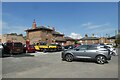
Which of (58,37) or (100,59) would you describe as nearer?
(100,59)

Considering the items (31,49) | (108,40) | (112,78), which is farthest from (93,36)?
(112,78)

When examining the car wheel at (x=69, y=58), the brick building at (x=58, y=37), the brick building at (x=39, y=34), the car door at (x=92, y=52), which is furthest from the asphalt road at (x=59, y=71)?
the brick building at (x=58, y=37)

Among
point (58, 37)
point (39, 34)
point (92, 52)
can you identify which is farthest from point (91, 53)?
point (58, 37)

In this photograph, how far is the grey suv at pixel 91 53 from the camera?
13.7 m

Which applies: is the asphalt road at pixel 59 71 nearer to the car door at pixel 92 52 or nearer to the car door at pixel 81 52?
the car door at pixel 92 52

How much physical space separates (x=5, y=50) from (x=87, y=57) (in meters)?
13.2

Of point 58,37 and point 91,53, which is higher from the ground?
point 58,37

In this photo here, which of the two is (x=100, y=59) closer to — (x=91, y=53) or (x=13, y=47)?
(x=91, y=53)

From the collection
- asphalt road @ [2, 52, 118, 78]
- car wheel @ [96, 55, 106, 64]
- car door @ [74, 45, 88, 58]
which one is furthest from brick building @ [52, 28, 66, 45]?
asphalt road @ [2, 52, 118, 78]

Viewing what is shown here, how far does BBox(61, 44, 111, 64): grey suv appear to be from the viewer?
44.8 feet

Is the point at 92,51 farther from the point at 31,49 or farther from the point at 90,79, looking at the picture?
the point at 31,49

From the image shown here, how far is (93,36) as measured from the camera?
365 ft

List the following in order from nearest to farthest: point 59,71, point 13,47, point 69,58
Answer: point 59,71 → point 69,58 → point 13,47

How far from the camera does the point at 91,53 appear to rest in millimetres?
13867
